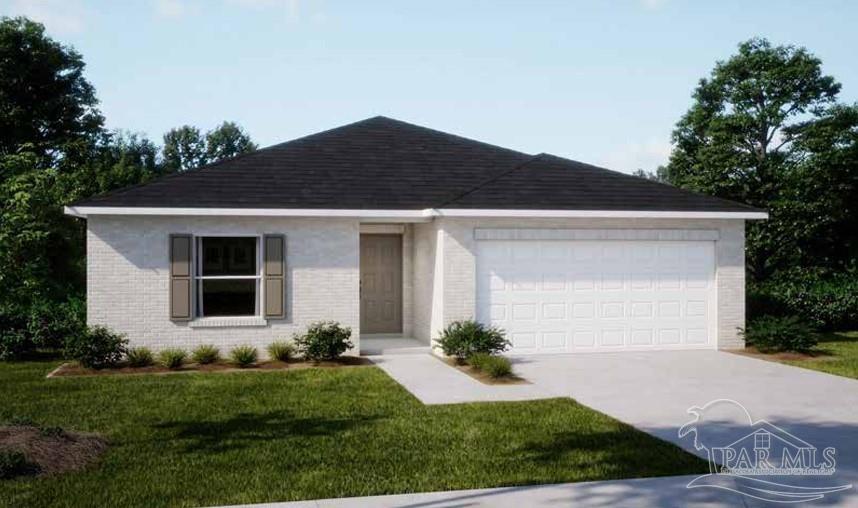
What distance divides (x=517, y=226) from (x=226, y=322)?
6010 mm

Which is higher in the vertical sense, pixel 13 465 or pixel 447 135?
pixel 447 135

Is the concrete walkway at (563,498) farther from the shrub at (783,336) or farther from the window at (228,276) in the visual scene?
the shrub at (783,336)

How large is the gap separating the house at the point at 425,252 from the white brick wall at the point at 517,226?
1.1 inches

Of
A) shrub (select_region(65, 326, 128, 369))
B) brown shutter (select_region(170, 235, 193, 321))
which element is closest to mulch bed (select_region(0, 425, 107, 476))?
shrub (select_region(65, 326, 128, 369))

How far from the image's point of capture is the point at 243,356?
14.6 m

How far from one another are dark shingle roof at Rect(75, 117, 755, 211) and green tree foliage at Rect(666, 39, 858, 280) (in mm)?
10808

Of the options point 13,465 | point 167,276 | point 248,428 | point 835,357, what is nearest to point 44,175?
point 167,276

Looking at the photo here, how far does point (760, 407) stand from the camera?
10.4 meters

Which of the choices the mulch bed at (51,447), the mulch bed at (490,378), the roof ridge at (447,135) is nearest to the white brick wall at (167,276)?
the mulch bed at (490,378)

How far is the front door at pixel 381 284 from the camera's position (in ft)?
59.8

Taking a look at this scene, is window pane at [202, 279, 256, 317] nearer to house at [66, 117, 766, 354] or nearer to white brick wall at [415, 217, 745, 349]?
house at [66, 117, 766, 354]

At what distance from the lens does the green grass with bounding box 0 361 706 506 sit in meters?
6.83

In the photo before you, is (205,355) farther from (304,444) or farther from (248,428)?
(304,444)

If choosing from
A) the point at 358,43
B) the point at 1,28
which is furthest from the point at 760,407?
the point at 1,28
